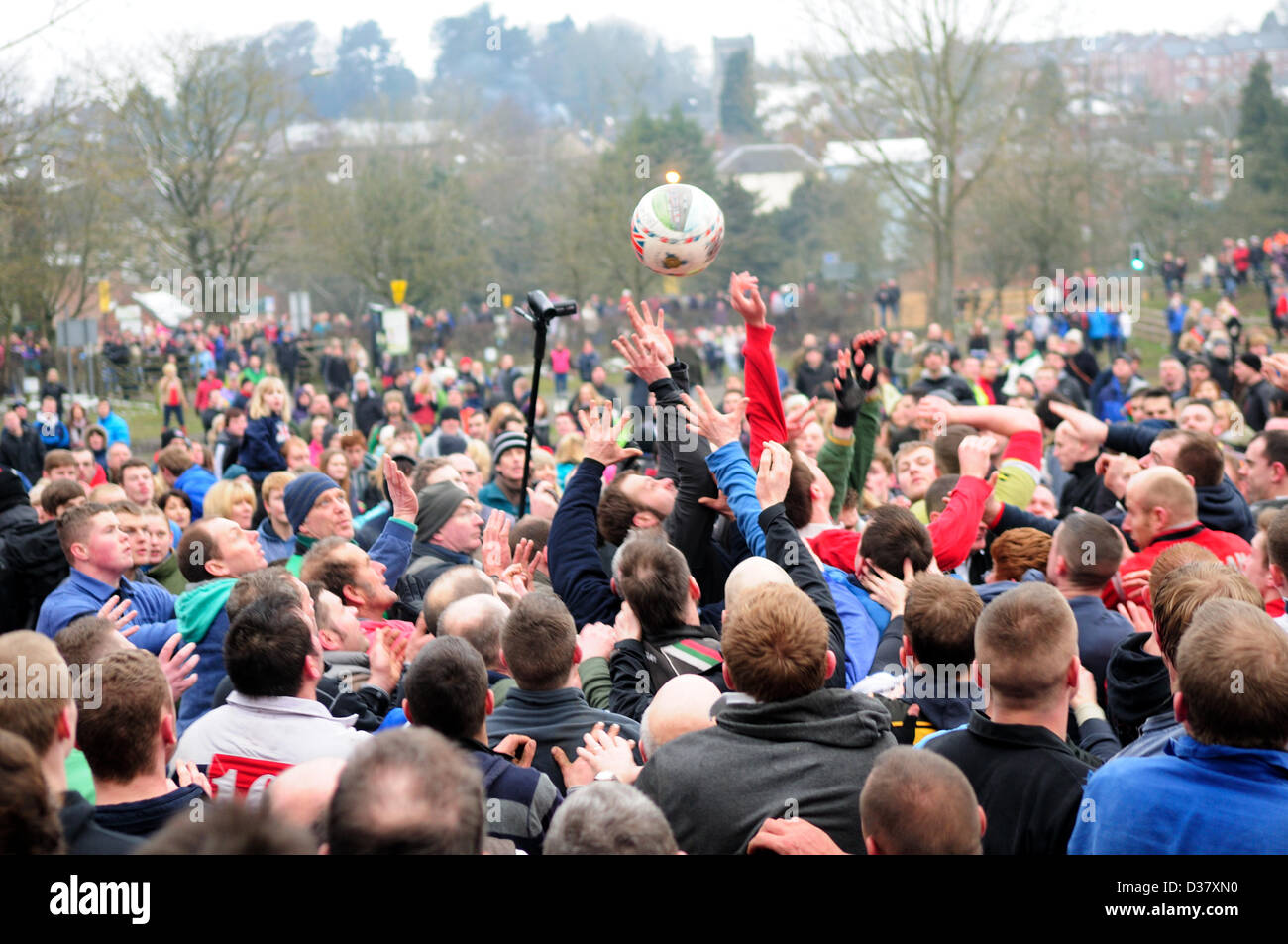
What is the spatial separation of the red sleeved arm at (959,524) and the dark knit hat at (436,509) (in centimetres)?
257

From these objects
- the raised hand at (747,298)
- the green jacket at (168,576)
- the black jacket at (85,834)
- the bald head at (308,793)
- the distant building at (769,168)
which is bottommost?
the green jacket at (168,576)

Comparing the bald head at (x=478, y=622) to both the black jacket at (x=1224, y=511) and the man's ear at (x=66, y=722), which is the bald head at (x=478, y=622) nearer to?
the man's ear at (x=66, y=722)

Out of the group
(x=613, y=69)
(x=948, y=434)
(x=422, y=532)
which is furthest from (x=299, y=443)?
(x=613, y=69)

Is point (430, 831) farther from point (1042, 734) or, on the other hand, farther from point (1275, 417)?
point (1275, 417)

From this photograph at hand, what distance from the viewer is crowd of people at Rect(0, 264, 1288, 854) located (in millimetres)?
2828

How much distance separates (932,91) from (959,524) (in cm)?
3179

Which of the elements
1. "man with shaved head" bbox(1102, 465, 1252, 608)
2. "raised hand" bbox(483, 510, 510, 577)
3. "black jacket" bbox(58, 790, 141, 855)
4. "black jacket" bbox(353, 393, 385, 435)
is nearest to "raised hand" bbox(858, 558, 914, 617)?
"man with shaved head" bbox(1102, 465, 1252, 608)

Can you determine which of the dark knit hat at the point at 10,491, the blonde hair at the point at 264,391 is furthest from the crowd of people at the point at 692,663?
the blonde hair at the point at 264,391

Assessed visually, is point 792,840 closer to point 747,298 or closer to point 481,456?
point 747,298

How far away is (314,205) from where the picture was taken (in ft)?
134

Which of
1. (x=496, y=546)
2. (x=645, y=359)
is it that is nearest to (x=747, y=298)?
(x=645, y=359)

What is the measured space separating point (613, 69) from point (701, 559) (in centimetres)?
11115

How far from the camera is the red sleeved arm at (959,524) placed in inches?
220

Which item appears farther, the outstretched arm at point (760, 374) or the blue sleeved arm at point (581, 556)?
the outstretched arm at point (760, 374)
